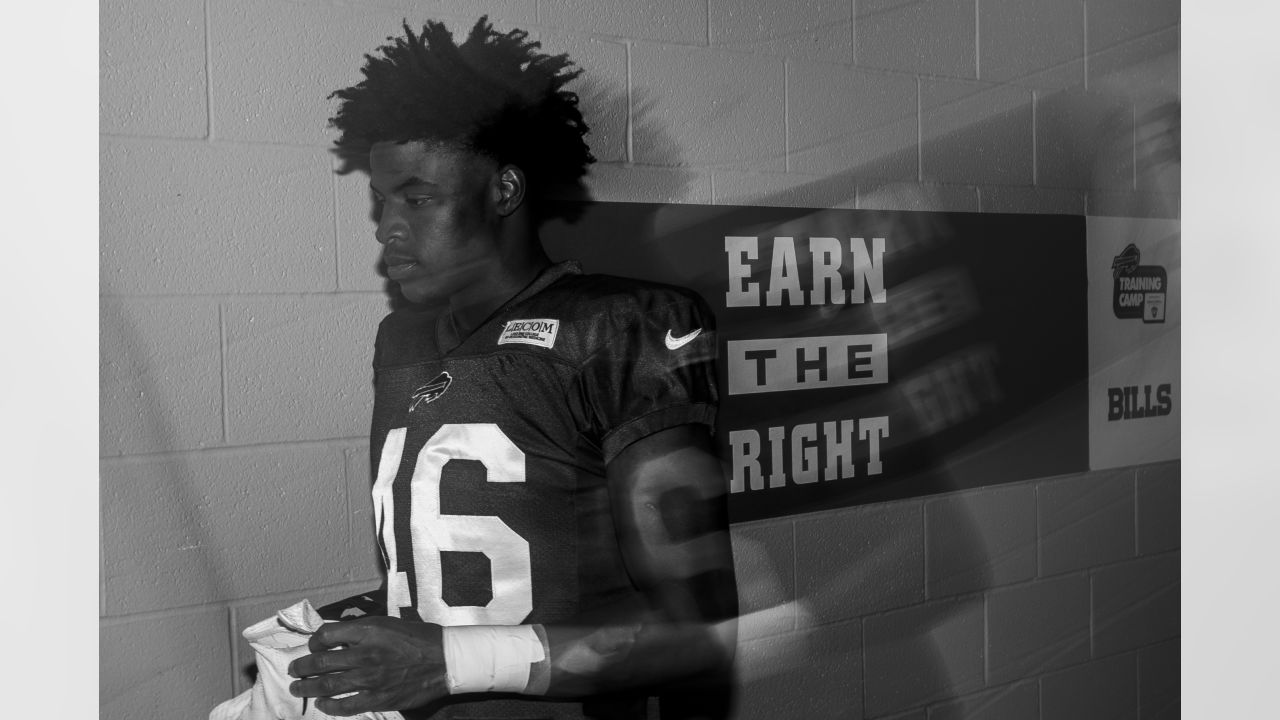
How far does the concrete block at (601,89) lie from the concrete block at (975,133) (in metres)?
0.49

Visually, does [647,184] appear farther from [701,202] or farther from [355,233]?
[355,233]

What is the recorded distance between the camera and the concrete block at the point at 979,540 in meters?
1.62

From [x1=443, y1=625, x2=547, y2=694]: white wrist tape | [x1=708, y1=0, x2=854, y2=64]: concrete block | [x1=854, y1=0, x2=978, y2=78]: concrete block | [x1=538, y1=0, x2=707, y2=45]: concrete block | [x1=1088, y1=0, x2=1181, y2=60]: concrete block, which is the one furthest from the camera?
[x1=1088, y1=0, x2=1181, y2=60]: concrete block

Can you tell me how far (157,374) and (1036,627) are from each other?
1.32 metres

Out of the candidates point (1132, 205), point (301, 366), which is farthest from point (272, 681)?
point (1132, 205)

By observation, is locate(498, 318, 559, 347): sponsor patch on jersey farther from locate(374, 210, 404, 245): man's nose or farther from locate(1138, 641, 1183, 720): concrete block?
locate(1138, 641, 1183, 720): concrete block

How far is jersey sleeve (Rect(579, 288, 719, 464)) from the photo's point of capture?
4.19 feet

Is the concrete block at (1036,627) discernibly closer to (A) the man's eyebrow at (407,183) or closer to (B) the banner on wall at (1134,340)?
(B) the banner on wall at (1134,340)

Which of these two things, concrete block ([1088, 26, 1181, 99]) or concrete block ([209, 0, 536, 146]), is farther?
concrete block ([1088, 26, 1181, 99])

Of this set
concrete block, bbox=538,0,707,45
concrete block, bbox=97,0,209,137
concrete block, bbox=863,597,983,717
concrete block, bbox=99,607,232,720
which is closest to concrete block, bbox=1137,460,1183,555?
concrete block, bbox=863,597,983,717

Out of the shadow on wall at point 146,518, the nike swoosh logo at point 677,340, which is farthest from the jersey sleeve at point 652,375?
the shadow on wall at point 146,518

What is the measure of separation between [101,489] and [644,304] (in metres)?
0.62

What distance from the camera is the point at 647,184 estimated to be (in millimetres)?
1368

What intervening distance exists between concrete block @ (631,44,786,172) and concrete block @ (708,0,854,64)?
0.06ft
